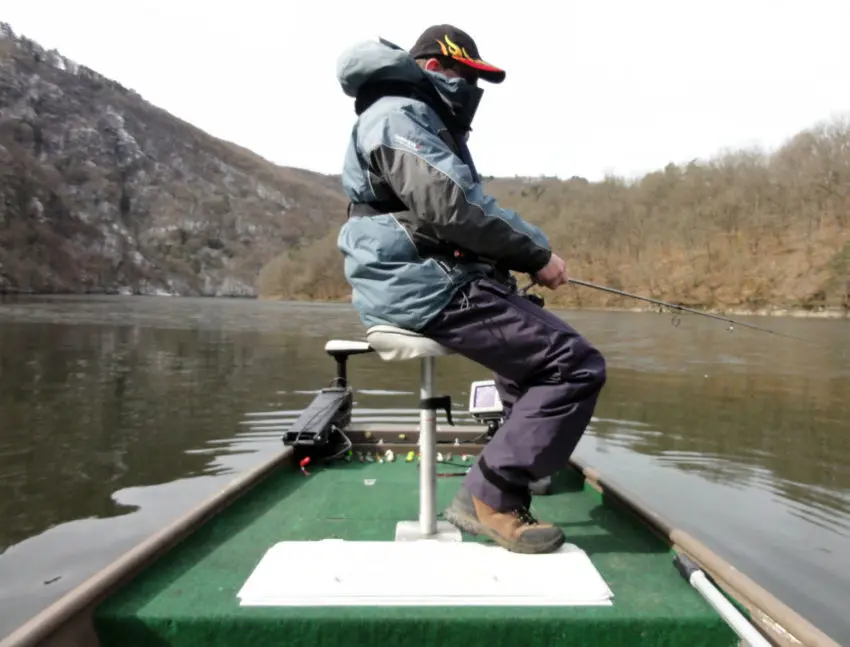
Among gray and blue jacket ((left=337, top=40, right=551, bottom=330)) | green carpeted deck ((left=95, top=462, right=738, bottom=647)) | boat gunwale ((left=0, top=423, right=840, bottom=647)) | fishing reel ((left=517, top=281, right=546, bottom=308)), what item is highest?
gray and blue jacket ((left=337, top=40, right=551, bottom=330))

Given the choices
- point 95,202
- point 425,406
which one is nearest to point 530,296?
point 425,406

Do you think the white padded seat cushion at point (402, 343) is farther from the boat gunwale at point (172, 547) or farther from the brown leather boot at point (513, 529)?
the boat gunwale at point (172, 547)

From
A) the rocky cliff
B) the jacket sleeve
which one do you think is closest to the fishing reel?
the jacket sleeve

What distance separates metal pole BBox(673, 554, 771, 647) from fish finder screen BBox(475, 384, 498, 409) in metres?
2.60

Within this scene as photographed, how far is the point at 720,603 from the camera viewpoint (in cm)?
229

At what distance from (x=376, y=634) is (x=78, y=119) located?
19999 cm

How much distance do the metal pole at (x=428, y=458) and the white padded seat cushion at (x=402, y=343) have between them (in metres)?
0.14

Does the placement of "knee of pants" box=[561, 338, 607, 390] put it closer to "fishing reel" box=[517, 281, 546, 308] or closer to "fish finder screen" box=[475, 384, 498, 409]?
"fishing reel" box=[517, 281, 546, 308]

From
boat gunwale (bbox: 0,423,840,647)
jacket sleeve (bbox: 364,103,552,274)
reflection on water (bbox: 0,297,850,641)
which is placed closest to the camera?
boat gunwale (bbox: 0,423,840,647)

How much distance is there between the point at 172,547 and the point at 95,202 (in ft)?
587

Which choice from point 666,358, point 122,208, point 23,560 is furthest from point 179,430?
Result: point 122,208

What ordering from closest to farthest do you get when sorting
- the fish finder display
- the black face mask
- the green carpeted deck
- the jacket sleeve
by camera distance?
1. the green carpeted deck
2. the jacket sleeve
3. the black face mask
4. the fish finder display

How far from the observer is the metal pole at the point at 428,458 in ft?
9.73

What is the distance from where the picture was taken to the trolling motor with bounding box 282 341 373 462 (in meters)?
4.77
